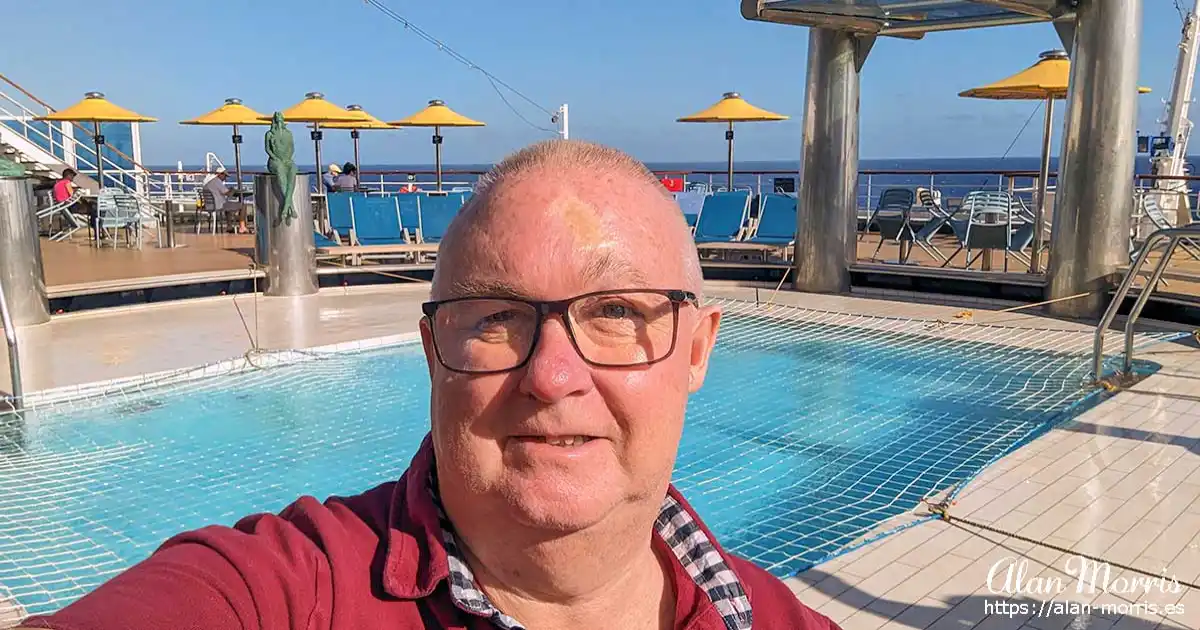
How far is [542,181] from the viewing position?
3.73 feet

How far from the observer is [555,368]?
104 cm

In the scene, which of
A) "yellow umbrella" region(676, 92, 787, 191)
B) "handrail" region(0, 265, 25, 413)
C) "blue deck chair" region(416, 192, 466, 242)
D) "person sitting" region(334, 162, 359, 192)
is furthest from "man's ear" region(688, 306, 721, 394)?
"person sitting" region(334, 162, 359, 192)

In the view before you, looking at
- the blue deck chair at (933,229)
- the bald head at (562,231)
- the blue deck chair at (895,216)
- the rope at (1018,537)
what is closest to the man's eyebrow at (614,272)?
the bald head at (562,231)

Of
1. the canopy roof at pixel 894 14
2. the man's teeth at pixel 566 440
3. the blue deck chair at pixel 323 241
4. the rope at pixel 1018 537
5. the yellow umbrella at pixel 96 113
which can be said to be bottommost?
the rope at pixel 1018 537

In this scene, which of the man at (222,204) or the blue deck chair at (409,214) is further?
the man at (222,204)

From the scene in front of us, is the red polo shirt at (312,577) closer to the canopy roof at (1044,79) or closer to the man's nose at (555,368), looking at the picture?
the man's nose at (555,368)

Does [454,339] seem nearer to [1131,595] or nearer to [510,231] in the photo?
[510,231]

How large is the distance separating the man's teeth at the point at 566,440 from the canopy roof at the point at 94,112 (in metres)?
14.6

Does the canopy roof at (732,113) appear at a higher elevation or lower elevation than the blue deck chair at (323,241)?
higher

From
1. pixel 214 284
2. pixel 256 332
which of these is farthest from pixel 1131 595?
pixel 214 284

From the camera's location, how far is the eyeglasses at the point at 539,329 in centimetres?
107

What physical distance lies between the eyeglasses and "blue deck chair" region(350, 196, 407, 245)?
10012 millimetres

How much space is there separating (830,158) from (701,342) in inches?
320

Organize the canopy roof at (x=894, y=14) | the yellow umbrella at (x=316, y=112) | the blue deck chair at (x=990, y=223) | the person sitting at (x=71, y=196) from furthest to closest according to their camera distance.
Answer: the yellow umbrella at (x=316, y=112) < the person sitting at (x=71, y=196) < the blue deck chair at (x=990, y=223) < the canopy roof at (x=894, y=14)
